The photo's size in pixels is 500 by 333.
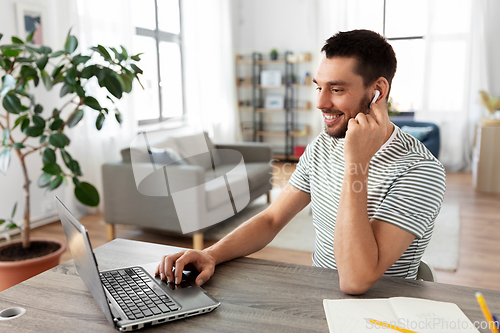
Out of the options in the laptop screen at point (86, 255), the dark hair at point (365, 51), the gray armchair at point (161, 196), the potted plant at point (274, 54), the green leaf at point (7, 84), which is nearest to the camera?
the laptop screen at point (86, 255)

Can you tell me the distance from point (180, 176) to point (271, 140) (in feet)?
14.0

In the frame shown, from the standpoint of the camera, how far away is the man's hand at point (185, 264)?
966mm

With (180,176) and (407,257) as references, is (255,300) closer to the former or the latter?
(407,257)

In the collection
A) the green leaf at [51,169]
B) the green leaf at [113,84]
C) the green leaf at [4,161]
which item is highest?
the green leaf at [113,84]

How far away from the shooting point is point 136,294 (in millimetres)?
893

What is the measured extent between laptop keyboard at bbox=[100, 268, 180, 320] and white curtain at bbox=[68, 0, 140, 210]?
119 inches

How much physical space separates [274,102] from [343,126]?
18.2ft

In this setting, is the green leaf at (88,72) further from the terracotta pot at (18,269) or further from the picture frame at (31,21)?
the picture frame at (31,21)

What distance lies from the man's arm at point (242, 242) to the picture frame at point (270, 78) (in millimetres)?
5340

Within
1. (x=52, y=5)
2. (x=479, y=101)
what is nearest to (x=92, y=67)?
(x=52, y=5)

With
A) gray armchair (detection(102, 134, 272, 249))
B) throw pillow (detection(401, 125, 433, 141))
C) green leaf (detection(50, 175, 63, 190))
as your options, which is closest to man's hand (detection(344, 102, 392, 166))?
green leaf (detection(50, 175, 63, 190))

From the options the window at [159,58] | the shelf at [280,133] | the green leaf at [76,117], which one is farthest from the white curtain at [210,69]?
the green leaf at [76,117]

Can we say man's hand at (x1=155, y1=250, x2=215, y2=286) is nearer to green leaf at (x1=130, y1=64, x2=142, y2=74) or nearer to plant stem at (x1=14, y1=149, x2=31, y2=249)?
green leaf at (x1=130, y1=64, x2=142, y2=74)

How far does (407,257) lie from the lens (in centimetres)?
113
